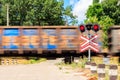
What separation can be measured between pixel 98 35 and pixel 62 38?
187 centimetres

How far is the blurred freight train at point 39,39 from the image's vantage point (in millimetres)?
22109

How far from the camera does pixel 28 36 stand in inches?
892

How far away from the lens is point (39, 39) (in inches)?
897

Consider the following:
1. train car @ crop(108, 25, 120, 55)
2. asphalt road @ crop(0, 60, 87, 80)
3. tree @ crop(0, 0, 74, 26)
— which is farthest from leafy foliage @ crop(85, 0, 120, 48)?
train car @ crop(108, 25, 120, 55)

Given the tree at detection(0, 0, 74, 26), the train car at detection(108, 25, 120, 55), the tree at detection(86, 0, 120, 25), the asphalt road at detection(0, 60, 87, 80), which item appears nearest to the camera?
the train car at detection(108, 25, 120, 55)

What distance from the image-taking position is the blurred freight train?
22109 mm

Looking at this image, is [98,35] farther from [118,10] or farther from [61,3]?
[61,3]

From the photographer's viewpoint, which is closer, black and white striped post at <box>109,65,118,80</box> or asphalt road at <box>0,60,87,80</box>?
black and white striped post at <box>109,65,118,80</box>

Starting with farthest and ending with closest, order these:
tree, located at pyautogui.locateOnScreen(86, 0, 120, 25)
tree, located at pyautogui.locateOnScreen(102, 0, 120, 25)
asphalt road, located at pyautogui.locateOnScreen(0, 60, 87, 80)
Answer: tree, located at pyautogui.locateOnScreen(86, 0, 120, 25) → tree, located at pyautogui.locateOnScreen(102, 0, 120, 25) → asphalt road, located at pyautogui.locateOnScreen(0, 60, 87, 80)

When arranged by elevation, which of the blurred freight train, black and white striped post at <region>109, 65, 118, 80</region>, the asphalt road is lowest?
the asphalt road

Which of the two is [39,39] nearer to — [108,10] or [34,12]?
[108,10]

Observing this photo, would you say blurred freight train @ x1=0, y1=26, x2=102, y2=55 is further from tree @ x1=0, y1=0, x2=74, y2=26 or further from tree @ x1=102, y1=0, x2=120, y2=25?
tree @ x1=0, y1=0, x2=74, y2=26

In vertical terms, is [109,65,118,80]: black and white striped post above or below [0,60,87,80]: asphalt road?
above

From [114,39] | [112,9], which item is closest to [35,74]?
[114,39]
